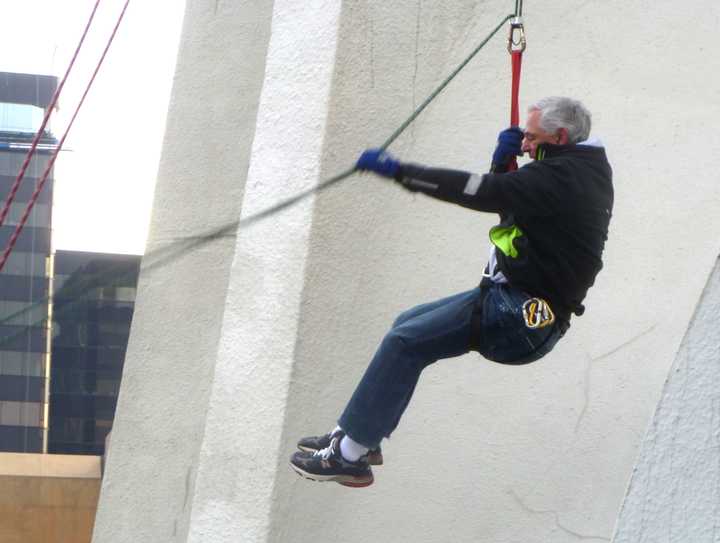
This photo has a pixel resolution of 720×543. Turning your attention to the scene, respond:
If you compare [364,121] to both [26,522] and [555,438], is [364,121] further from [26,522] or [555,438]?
[26,522]

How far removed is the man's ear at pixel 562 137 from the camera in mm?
4203

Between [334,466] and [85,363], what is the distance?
2280 cm

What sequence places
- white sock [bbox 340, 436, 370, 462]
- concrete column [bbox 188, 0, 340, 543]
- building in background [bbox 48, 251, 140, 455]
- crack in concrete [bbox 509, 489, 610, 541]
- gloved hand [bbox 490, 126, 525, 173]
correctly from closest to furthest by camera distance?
gloved hand [bbox 490, 126, 525, 173] < white sock [bbox 340, 436, 370, 462] < concrete column [bbox 188, 0, 340, 543] < crack in concrete [bbox 509, 489, 610, 541] < building in background [bbox 48, 251, 140, 455]

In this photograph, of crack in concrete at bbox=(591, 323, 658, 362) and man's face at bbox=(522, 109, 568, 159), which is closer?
man's face at bbox=(522, 109, 568, 159)

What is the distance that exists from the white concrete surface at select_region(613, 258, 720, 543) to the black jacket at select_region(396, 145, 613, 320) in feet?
3.60

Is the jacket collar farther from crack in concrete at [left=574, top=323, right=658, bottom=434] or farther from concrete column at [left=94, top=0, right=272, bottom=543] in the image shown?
concrete column at [left=94, top=0, right=272, bottom=543]

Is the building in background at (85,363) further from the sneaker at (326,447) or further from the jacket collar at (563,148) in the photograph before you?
the jacket collar at (563,148)

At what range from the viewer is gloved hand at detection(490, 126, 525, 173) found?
4.36 meters

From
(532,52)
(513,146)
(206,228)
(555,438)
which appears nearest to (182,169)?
(206,228)

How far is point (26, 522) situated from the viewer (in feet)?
28.6

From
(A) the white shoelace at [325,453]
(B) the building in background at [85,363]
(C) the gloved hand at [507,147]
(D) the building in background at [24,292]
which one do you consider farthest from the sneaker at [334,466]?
(D) the building in background at [24,292]

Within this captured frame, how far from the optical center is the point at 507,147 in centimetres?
437

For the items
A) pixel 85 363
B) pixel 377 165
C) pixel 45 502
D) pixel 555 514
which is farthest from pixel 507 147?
pixel 85 363

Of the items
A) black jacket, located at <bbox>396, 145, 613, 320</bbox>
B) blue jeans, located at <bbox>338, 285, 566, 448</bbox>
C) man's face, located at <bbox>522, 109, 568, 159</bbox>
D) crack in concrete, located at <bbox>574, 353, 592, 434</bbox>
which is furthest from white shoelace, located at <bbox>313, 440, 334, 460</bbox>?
crack in concrete, located at <bbox>574, 353, 592, 434</bbox>
